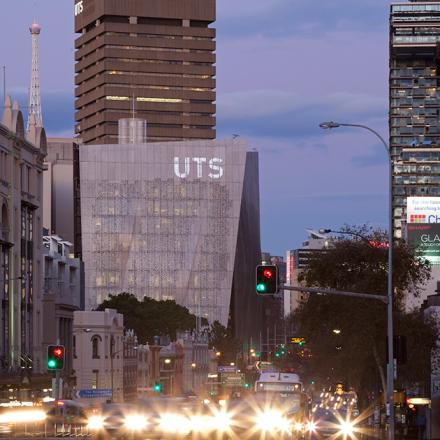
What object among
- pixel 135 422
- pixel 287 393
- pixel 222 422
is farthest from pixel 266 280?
pixel 287 393

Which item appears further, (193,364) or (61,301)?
(193,364)

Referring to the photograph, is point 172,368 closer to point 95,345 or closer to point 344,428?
point 95,345

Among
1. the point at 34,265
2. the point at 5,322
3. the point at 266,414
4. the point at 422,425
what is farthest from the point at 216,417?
the point at 34,265

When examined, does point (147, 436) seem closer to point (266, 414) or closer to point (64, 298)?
point (266, 414)

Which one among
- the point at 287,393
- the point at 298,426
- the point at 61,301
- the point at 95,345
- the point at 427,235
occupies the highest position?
the point at 427,235

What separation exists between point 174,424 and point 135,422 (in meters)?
1.32

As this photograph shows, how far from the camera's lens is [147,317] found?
587 feet

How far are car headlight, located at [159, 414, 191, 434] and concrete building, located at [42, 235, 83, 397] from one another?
43919 millimetres

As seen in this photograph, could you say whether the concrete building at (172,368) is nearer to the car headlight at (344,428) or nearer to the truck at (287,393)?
the truck at (287,393)

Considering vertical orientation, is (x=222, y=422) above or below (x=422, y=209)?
below

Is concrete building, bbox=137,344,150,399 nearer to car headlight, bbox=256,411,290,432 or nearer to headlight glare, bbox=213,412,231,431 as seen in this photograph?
car headlight, bbox=256,411,290,432

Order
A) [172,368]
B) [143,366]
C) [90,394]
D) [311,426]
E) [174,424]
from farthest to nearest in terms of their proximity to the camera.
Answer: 1. [172,368]
2. [143,366]
3. [90,394]
4. [311,426]
5. [174,424]

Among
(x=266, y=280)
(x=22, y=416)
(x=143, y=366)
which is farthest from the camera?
(x=143, y=366)

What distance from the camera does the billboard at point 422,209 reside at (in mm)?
180000
